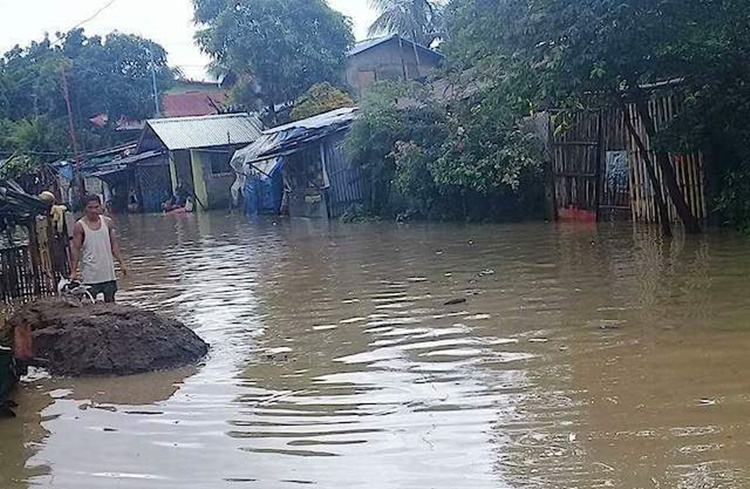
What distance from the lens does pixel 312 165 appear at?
94.6 feet

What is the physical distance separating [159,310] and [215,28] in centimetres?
2546

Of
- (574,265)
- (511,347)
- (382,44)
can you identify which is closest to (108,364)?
(511,347)

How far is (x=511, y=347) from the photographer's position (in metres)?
7.75

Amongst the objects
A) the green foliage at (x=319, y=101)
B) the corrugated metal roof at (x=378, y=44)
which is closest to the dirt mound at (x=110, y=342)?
the green foliage at (x=319, y=101)

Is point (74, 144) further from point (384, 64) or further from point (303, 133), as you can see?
point (303, 133)

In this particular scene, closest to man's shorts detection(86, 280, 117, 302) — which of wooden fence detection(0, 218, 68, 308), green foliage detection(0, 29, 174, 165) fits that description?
wooden fence detection(0, 218, 68, 308)

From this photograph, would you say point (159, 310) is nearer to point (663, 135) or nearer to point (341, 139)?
point (663, 135)

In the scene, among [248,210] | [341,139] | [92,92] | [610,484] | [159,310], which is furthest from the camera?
[92,92]

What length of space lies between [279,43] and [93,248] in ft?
85.5

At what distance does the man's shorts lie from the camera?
9750mm

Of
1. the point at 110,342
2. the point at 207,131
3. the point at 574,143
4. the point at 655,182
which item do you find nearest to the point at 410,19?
the point at 207,131

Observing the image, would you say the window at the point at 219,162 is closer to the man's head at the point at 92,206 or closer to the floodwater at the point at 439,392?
the floodwater at the point at 439,392

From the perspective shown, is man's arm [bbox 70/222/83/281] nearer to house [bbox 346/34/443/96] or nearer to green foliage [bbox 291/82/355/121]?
green foliage [bbox 291/82/355/121]

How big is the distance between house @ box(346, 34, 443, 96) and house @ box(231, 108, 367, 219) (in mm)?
8862
